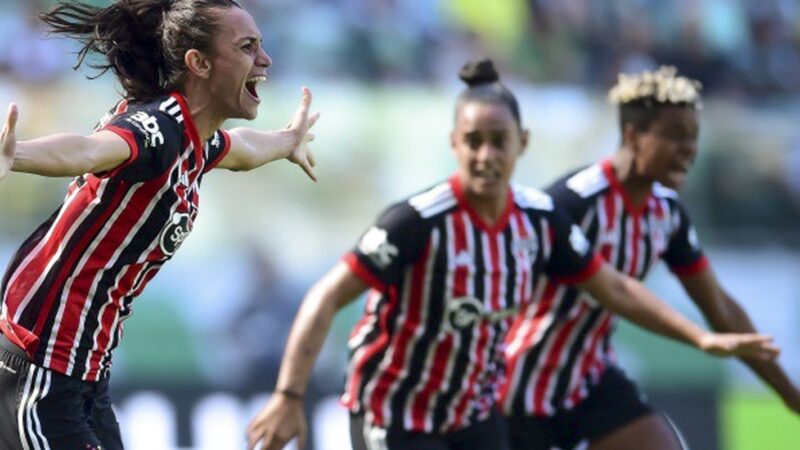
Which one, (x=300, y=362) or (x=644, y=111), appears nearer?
(x=300, y=362)

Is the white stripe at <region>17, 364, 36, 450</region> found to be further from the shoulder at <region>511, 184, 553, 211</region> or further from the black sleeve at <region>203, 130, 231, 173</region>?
the shoulder at <region>511, 184, 553, 211</region>

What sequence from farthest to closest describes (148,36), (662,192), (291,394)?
(662,192) → (291,394) → (148,36)

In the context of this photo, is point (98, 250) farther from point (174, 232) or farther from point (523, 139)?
point (523, 139)

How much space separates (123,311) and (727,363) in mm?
7777

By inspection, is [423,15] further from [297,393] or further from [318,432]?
[297,393]

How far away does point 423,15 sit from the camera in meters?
11.8

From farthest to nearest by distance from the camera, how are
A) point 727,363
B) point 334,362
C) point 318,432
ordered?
point 727,363, point 334,362, point 318,432

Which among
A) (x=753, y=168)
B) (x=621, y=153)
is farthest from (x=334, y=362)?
(x=621, y=153)

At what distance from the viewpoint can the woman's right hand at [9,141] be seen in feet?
12.0

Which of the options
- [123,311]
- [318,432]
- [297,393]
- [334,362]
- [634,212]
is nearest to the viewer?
[123,311]

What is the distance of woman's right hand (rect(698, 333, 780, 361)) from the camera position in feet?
18.7

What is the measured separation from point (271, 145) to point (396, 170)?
19.9 feet

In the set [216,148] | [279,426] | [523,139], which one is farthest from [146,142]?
[523,139]

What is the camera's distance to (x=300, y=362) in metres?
5.39
